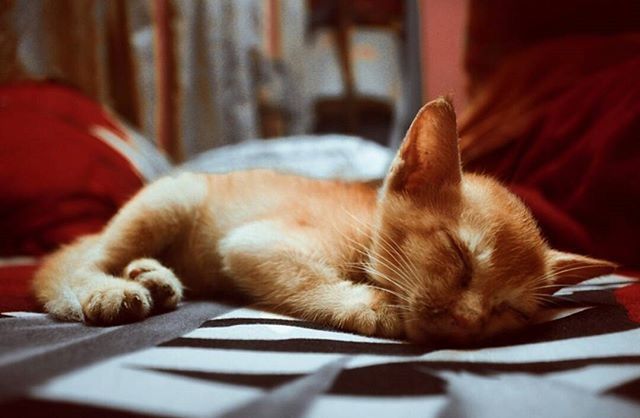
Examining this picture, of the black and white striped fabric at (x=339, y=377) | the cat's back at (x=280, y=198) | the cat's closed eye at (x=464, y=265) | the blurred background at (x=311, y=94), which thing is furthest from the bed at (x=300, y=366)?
the blurred background at (x=311, y=94)

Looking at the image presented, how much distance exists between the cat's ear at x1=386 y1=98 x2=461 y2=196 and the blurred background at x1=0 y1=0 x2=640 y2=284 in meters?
0.06

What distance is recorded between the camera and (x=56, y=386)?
1.79 feet

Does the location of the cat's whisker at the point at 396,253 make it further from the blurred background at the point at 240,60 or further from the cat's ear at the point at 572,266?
the blurred background at the point at 240,60

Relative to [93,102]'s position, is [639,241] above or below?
below

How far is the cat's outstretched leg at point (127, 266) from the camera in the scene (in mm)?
891

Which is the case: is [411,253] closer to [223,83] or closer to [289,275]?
[289,275]

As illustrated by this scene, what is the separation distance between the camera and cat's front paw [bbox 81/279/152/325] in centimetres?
87

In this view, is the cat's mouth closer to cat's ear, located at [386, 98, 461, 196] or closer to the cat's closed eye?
the cat's closed eye

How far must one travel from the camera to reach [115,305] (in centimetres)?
87

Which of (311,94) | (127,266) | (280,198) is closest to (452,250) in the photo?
(280,198)

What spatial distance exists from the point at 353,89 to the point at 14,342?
2.74 m

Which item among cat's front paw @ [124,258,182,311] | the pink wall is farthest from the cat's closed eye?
the pink wall

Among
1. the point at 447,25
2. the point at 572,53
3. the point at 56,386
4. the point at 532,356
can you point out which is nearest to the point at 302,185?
the point at 532,356

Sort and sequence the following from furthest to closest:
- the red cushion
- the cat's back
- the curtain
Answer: the curtain, the red cushion, the cat's back
